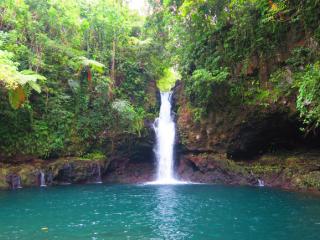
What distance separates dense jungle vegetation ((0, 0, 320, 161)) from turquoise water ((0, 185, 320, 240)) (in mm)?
4910

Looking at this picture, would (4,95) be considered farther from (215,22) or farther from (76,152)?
(215,22)

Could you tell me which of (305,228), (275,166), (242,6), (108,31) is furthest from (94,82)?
(305,228)

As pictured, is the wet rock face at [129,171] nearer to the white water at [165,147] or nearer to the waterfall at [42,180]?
the white water at [165,147]

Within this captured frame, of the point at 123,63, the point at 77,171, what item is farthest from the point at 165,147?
the point at 123,63

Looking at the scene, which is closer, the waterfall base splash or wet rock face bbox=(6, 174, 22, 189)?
wet rock face bbox=(6, 174, 22, 189)

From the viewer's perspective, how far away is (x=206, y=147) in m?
21.3

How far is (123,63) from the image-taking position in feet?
82.9

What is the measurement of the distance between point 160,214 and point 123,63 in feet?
51.1

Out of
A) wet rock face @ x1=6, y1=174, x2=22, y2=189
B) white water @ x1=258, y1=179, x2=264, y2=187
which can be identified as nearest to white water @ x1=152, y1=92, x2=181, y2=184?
white water @ x1=258, y1=179, x2=264, y2=187

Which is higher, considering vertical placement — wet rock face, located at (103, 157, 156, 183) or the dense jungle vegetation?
the dense jungle vegetation

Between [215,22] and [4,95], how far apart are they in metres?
12.8

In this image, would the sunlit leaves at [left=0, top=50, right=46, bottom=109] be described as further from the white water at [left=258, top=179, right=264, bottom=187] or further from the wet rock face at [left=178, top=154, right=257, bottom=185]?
the white water at [left=258, top=179, right=264, bottom=187]

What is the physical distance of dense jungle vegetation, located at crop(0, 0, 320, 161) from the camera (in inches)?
696

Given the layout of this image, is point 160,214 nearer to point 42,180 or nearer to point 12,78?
point 12,78
